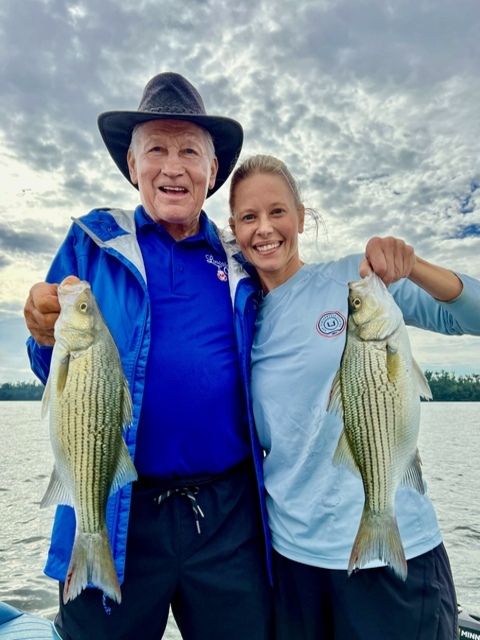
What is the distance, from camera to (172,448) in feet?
8.87

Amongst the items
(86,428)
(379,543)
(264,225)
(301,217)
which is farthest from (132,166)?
(379,543)

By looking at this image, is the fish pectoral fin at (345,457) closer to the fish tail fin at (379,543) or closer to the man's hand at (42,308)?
the fish tail fin at (379,543)

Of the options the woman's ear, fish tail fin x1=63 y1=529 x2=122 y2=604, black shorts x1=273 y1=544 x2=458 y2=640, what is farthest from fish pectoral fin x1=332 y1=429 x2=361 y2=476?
the woman's ear

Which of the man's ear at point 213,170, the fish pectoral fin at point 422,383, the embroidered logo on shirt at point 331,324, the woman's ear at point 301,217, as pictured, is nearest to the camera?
the fish pectoral fin at point 422,383

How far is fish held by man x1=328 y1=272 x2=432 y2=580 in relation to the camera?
2.27 metres

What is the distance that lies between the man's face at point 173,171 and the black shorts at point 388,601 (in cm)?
214

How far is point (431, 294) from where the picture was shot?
262 centimetres

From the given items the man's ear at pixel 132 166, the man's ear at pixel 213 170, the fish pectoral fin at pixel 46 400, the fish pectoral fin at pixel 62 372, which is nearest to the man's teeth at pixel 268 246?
the man's ear at pixel 213 170

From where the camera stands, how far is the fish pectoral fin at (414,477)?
231cm

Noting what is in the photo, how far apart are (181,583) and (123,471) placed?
81cm

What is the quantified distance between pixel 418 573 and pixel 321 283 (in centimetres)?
160

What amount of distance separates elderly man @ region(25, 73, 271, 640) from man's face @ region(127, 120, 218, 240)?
0.08ft

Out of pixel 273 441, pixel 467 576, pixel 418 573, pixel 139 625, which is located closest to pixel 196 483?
pixel 273 441

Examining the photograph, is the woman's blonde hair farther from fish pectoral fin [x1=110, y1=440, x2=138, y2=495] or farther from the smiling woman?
fish pectoral fin [x1=110, y1=440, x2=138, y2=495]
